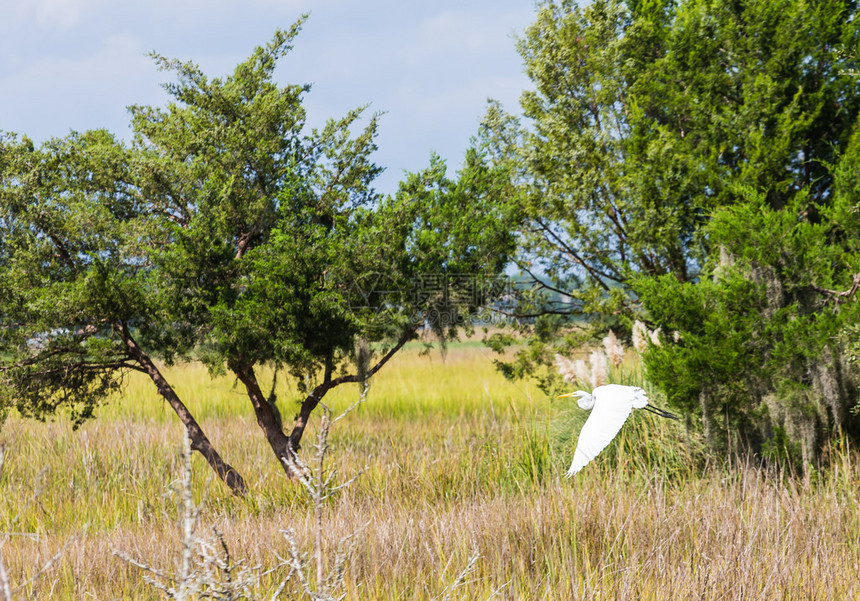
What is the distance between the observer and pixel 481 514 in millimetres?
4387

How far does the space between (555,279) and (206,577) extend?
23.6 ft

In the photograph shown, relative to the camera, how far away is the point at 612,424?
10.4 feet

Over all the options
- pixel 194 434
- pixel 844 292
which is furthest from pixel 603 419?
pixel 194 434

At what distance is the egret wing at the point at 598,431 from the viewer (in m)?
3.07

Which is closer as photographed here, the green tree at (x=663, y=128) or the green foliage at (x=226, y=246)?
the green foliage at (x=226, y=246)

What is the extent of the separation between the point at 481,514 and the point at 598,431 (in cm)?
156

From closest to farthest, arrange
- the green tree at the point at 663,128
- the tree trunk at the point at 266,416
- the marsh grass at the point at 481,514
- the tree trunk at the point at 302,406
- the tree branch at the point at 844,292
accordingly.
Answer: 1. the marsh grass at the point at 481,514
2. the tree branch at the point at 844,292
3. the tree trunk at the point at 302,406
4. the tree trunk at the point at 266,416
5. the green tree at the point at 663,128

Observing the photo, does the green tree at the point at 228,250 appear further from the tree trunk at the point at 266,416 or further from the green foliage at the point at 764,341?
the green foliage at the point at 764,341

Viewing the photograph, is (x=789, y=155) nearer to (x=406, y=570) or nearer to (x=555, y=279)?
(x=555, y=279)

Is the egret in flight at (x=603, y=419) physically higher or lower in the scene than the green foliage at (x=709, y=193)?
lower

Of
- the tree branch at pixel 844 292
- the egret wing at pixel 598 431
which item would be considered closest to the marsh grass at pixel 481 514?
the egret wing at pixel 598 431

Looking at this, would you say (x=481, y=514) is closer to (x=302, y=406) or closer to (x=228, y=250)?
(x=302, y=406)

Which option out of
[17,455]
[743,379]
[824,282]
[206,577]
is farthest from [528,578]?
[17,455]

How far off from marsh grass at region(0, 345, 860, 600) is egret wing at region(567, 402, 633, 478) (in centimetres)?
69
